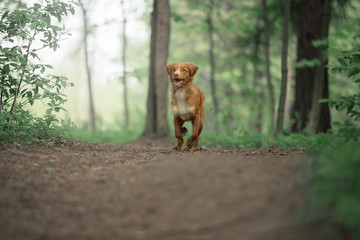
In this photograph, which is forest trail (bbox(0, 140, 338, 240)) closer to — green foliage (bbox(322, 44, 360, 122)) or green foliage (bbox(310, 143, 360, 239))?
green foliage (bbox(310, 143, 360, 239))

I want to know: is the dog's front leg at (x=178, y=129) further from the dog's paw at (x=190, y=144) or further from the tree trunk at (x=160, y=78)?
the tree trunk at (x=160, y=78)

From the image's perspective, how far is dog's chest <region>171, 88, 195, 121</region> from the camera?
6160 mm

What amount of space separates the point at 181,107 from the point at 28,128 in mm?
2639

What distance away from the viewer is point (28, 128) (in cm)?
601

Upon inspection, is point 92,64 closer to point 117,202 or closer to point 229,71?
point 229,71

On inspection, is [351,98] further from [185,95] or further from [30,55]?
[30,55]

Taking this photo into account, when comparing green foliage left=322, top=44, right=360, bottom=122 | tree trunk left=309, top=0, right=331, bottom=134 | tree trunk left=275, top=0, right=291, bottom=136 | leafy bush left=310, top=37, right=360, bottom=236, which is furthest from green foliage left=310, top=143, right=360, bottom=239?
tree trunk left=275, top=0, right=291, bottom=136

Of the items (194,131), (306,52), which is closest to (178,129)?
(194,131)

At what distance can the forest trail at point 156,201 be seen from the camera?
9.71 ft

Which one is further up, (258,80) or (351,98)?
(258,80)

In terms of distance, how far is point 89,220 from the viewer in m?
3.26

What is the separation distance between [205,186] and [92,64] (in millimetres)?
21531

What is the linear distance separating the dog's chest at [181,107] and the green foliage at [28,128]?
72.8 inches

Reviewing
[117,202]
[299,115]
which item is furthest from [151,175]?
[299,115]
